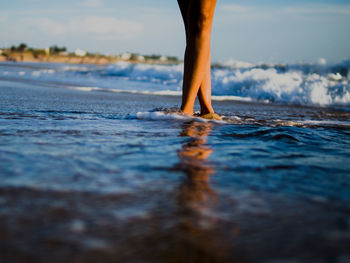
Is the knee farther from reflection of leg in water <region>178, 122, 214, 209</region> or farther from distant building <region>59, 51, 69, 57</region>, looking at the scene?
distant building <region>59, 51, 69, 57</region>

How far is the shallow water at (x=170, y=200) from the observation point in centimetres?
62

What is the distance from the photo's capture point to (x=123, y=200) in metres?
0.85

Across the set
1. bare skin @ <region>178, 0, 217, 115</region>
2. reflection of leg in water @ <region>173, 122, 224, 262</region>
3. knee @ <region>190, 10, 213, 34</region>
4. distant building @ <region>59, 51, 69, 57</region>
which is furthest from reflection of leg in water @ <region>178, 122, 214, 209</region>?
distant building @ <region>59, 51, 69, 57</region>

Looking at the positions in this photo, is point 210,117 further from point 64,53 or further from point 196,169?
point 64,53

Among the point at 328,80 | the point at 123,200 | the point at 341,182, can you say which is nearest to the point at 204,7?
the point at 341,182

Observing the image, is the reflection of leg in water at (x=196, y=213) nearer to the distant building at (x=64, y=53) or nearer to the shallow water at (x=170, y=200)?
the shallow water at (x=170, y=200)

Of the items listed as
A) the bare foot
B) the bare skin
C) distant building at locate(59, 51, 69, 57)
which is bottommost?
the bare foot

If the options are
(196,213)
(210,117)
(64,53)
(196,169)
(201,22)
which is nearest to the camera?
(196,213)

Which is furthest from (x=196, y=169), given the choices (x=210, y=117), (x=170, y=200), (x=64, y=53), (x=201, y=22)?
(x=64, y=53)

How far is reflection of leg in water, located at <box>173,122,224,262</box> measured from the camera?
61 centimetres

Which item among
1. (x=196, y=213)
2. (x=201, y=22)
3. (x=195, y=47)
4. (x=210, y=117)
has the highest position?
(x=201, y=22)

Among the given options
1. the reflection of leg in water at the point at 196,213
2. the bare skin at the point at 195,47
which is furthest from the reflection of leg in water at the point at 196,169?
the bare skin at the point at 195,47

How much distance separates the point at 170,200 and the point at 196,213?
0.32ft

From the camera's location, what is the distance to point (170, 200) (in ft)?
2.85
